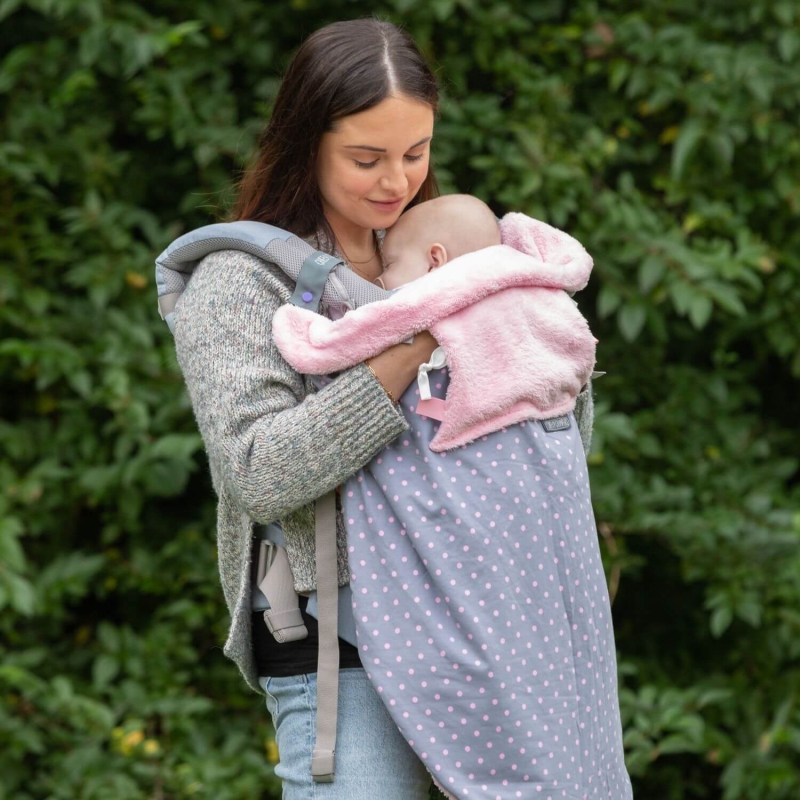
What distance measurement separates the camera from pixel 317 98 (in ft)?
4.73

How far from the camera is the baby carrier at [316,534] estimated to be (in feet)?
4.47

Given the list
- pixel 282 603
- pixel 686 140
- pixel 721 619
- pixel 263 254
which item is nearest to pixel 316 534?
pixel 282 603

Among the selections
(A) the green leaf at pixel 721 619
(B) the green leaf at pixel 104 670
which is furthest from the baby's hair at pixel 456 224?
(B) the green leaf at pixel 104 670

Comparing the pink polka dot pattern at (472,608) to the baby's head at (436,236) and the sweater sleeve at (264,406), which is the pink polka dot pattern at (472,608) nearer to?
the sweater sleeve at (264,406)

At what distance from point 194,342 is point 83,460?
59.2 inches

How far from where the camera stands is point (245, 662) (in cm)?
148

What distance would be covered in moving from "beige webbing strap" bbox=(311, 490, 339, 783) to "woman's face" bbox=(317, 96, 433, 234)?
363 millimetres

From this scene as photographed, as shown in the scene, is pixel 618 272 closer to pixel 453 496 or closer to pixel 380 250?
pixel 380 250

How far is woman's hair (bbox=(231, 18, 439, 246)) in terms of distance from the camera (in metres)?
1.43

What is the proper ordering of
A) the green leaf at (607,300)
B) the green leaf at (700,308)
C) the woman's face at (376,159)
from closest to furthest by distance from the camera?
the woman's face at (376,159) < the green leaf at (700,308) < the green leaf at (607,300)

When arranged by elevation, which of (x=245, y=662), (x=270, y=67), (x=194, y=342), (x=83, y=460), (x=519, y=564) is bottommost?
(x=83, y=460)

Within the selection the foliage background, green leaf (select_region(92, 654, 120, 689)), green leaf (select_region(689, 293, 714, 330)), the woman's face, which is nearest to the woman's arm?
the woman's face

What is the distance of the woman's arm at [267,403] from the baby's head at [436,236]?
0.16m

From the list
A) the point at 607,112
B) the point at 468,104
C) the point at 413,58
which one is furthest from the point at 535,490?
the point at 607,112
